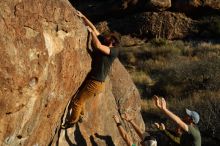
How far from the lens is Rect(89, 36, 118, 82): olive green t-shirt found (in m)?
7.47

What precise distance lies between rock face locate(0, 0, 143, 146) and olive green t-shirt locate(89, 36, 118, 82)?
119 millimetres

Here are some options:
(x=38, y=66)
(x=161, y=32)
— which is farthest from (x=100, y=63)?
(x=161, y=32)

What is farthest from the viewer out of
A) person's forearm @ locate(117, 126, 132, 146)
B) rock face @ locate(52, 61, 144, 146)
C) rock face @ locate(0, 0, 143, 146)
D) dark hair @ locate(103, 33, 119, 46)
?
person's forearm @ locate(117, 126, 132, 146)

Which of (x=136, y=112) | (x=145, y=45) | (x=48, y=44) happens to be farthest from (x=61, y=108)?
(x=145, y=45)

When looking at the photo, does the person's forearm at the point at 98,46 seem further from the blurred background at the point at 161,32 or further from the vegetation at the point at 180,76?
the blurred background at the point at 161,32

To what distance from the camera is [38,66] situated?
20.6ft

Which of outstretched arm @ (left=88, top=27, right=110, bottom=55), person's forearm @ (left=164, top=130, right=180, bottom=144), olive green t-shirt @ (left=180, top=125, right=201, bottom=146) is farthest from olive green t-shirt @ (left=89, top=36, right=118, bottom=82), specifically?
olive green t-shirt @ (left=180, top=125, right=201, bottom=146)

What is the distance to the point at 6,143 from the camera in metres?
6.30

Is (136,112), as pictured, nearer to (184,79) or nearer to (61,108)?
(61,108)

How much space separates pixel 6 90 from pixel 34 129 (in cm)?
101

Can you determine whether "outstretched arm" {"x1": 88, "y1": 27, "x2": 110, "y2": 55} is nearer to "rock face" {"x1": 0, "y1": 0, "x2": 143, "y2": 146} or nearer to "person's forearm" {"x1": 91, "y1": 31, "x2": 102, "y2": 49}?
"person's forearm" {"x1": 91, "y1": 31, "x2": 102, "y2": 49}

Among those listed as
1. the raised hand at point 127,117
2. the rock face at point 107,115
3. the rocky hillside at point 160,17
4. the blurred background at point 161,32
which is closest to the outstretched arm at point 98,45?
the rock face at point 107,115

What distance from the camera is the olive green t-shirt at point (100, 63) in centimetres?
747

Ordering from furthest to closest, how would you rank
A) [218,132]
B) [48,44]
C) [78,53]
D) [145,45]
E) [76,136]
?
1. [145,45]
2. [218,132]
3. [76,136]
4. [78,53]
5. [48,44]
